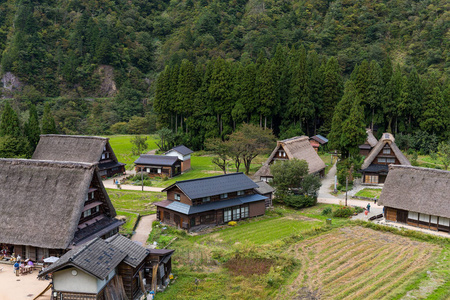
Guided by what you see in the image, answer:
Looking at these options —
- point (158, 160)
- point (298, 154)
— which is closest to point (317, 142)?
point (298, 154)

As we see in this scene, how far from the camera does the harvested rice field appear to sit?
2038 cm

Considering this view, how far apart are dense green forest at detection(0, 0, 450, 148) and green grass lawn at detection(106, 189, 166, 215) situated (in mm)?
19713

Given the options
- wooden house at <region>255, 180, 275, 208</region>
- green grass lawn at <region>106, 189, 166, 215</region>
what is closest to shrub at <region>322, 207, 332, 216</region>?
wooden house at <region>255, 180, 275, 208</region>

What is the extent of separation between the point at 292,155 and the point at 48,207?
87.5 ft

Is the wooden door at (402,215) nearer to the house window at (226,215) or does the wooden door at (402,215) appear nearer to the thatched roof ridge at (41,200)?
the house window at (226,215)

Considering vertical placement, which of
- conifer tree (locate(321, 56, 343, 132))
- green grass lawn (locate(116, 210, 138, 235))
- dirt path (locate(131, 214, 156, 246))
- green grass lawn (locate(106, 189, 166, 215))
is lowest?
dirt path (locate(131, 214, 156, 246))

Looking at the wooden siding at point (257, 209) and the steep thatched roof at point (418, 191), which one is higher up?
the steep thatched roof at point (418, 191)

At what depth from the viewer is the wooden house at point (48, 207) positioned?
23.3 meters

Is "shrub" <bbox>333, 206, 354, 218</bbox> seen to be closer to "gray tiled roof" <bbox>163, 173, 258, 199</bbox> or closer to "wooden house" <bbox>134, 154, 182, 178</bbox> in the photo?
"gray tiled roof" <bbox>163, 173, 258, 199</bbox>

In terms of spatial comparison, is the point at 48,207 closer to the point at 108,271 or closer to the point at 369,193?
the point at 108,271

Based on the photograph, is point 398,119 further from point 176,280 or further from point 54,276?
point 54,276

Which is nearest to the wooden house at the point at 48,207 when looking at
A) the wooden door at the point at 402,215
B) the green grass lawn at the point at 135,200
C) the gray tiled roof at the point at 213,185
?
the gray tiled roof at the point at 213,185

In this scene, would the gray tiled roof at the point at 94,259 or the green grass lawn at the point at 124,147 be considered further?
the green grass lawn at the point at 124,147

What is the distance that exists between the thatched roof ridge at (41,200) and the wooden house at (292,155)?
22.0 meters
